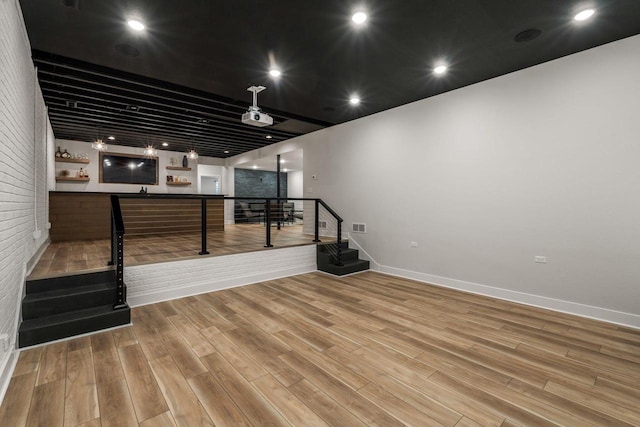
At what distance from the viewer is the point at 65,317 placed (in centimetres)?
282

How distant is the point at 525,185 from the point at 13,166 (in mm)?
A: 5401

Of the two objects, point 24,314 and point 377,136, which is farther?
point 377,136

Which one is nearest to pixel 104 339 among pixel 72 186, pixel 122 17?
pixel 122 17

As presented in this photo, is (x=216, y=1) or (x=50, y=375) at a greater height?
(x=216, y=1)

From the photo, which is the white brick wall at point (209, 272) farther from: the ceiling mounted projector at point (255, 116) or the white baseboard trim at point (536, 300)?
the ceiling mounted projector at point (255, 116)

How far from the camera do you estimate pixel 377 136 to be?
A: 548 centimetres

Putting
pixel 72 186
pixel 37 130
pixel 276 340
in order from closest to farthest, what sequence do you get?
1. pixel 276 340
2. pixel 37 130
3. pixel 72 186

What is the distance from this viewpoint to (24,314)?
2752 millimetres

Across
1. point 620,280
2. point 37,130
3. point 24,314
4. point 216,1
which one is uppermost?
point 216,1

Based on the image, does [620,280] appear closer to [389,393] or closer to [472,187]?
[472,187]

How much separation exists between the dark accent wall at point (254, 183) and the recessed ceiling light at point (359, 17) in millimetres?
9900

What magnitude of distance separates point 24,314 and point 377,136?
5347 mm

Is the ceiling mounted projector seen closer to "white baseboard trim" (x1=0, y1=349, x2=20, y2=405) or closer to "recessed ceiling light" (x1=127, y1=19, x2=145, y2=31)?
"recessed ceiling light" (x1=127, y1=19, x2=145, y2=31)

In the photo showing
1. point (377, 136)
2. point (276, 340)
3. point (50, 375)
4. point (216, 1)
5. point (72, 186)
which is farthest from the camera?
point (72, 186)
